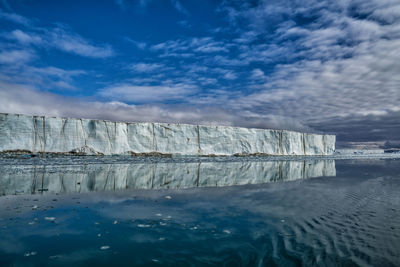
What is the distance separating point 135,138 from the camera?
1892 cm

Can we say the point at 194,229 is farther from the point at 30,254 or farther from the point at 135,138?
the point at 135,138

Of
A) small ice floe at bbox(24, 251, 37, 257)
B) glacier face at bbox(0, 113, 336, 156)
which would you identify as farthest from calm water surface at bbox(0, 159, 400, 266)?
glacier face at bbox(0, 113, 336, 156)

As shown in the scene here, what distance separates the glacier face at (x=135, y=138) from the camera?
14883 millimetres

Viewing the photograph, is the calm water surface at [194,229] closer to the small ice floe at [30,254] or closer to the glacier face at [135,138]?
the small ice floe at [30,254]

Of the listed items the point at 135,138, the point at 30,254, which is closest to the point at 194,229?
the point at 30,254

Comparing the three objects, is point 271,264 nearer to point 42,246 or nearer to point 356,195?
point 42,246

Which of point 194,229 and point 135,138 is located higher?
point 135,138

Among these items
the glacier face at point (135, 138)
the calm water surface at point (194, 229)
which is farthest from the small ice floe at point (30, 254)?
the glacier face at point (135, 138)

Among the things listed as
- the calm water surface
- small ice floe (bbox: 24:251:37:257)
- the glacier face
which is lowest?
the calm water surface

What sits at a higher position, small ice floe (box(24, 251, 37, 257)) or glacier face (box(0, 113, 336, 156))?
glacier face (box(0, 113, 336, 156))

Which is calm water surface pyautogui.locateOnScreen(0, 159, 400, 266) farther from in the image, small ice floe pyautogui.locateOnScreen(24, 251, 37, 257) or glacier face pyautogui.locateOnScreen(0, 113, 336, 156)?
glacier face pyautogui.locateOnScreen(0, 113, 336, 156)

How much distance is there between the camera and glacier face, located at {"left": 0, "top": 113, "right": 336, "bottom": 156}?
14883 millimetres

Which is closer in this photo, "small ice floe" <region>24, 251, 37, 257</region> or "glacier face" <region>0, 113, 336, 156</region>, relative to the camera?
"small ice floe" <region>24, 251, 37, 257</region>

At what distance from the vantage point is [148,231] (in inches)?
104
